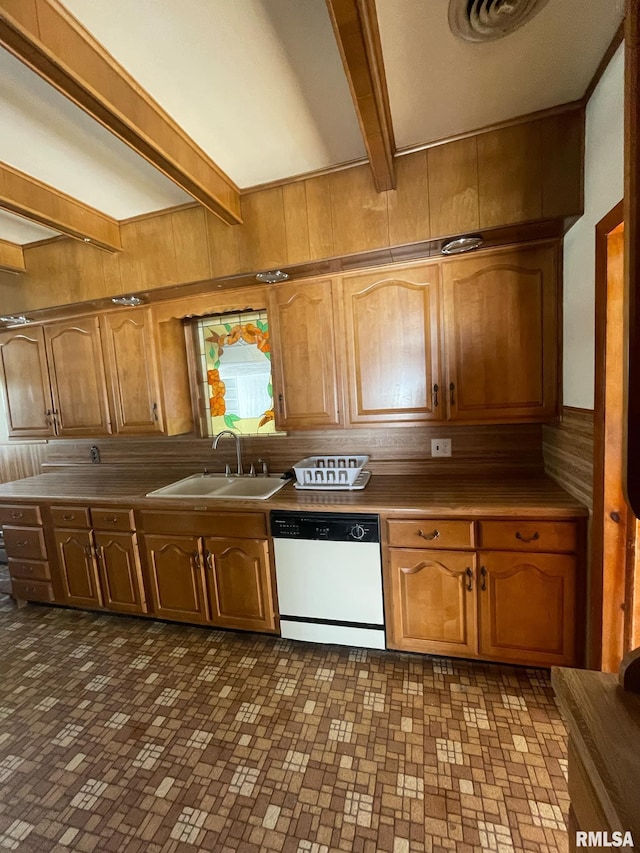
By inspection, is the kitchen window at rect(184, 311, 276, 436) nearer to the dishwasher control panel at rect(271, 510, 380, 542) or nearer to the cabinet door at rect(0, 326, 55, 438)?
the dishwasher control panel at rect(271, 510, 380, 542)

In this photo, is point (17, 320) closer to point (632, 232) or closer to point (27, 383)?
point (27, 383)

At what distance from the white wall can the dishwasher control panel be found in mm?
1103

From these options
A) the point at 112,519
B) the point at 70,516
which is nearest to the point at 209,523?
the point at 112,519

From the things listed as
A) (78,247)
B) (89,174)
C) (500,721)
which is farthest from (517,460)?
(78,247)

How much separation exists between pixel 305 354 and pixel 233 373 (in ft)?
2.48

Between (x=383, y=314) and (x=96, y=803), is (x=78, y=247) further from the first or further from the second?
(x=96, y=803)

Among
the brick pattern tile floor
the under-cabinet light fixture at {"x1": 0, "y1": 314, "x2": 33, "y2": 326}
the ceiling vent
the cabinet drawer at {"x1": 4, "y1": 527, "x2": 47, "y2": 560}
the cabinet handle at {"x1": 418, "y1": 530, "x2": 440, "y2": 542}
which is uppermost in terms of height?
the ceiling vent

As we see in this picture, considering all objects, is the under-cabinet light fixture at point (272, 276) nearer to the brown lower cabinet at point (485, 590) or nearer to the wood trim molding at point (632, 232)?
the brown lower cabinet at point (485, 590)

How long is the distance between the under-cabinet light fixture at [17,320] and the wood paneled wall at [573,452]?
3455 millimetres

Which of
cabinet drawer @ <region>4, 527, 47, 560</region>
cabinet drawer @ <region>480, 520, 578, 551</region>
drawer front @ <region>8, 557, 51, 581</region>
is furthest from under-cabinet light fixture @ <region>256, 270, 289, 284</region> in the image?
drawer front @ <region>8, 557, 51, 581</region>

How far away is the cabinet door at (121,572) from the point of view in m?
2.33

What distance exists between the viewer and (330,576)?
1.95 m

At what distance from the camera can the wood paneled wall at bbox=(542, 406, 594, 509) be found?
5.12ft

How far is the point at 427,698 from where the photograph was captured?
172 cm
